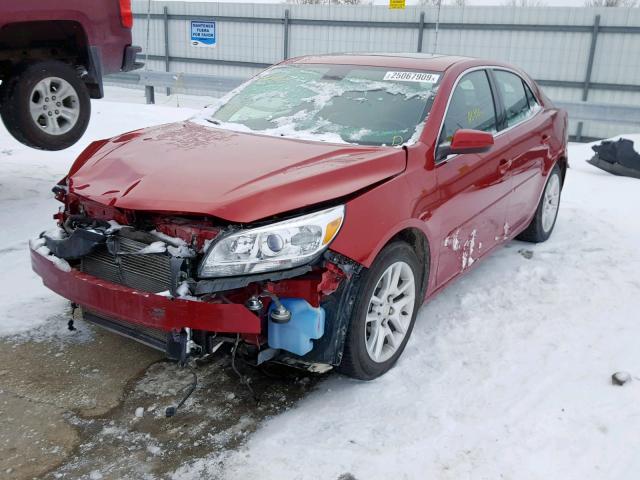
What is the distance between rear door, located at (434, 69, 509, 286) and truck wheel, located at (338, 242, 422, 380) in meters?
0.38

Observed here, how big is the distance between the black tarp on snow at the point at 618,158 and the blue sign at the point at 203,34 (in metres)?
11.5

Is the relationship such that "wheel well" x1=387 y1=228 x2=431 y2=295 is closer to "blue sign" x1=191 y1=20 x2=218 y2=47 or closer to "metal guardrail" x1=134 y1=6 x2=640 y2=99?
"metal guardrail" x1=134 y1=6 x2=640 y2=99

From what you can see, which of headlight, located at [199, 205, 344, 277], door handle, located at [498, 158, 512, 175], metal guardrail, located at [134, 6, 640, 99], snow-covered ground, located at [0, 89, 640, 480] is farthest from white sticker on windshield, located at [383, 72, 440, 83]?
metal guardrail, located at [134, 6, 640, 99]

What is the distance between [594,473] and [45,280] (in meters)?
2.72

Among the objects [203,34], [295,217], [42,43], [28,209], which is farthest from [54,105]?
[203,34]

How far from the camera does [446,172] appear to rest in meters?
3.54

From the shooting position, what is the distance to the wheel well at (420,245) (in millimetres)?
3254

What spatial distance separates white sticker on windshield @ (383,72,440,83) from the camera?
387cm

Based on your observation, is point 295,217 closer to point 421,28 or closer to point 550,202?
point 550,202

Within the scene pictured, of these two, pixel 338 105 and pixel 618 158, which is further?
pixel 618 158

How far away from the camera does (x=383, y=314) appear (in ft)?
10.4

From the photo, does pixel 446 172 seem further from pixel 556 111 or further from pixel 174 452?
pixel 556 111

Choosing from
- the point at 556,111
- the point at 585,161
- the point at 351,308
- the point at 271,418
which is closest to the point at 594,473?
the point at 351,308

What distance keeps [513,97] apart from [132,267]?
133 inches
